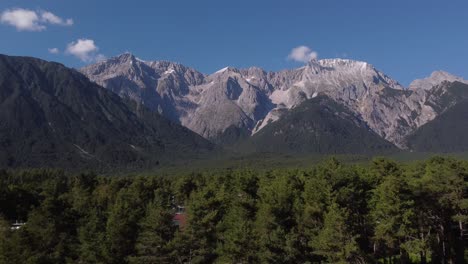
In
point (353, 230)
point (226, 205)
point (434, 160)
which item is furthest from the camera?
point (434, 160)

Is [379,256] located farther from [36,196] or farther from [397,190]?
[36,196]

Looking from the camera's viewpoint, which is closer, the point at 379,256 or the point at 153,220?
the point at 153,220

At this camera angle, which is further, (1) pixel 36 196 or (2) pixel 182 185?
(2) pixel 182 185

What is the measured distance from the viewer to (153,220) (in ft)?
207

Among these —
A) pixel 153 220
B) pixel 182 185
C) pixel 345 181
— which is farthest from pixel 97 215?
pixel 182 185

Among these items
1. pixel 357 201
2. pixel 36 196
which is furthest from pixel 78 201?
pixel 357 201

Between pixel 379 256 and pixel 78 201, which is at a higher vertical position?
pixel 78 201

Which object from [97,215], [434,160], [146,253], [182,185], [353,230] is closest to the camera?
[353,230]

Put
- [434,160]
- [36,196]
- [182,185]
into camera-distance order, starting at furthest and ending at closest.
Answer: [182,185], [36,196], [434,160]

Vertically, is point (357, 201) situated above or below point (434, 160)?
below

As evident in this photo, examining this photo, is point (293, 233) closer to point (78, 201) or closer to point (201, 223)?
point (201, 223)

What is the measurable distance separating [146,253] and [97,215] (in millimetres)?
15081

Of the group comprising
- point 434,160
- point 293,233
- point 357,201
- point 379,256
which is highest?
point 434,160

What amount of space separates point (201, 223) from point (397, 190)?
26780mm
